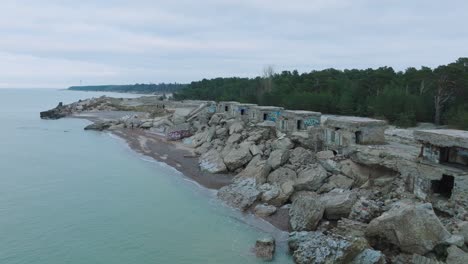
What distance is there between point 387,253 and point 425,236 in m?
1.60

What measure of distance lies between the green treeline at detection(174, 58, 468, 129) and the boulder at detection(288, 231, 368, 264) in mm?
19379

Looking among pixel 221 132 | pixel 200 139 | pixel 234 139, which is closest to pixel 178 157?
pixel 200 139

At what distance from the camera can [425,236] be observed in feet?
40.8

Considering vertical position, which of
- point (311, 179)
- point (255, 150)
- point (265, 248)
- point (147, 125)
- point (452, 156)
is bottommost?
point (265, 248)

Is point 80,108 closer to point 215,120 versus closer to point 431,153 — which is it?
point 215,120

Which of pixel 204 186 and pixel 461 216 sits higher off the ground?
pixel 461 216

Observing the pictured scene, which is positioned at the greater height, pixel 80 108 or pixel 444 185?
pixel 80 108

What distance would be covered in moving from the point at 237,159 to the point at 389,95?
19.5m

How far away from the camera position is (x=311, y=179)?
65.5 feet

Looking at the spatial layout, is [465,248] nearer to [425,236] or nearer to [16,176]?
[425,236]

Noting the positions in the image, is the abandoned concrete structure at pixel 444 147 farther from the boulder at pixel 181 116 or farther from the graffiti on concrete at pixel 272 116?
the boulder at pixel 181 116

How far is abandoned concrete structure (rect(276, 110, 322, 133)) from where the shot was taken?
27.4 metres

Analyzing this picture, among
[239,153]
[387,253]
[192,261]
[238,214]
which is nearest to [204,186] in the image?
[239,153]

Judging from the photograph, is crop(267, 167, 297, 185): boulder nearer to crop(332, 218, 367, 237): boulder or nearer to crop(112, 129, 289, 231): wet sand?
crop(112, 129, 289, 231): wet sand
